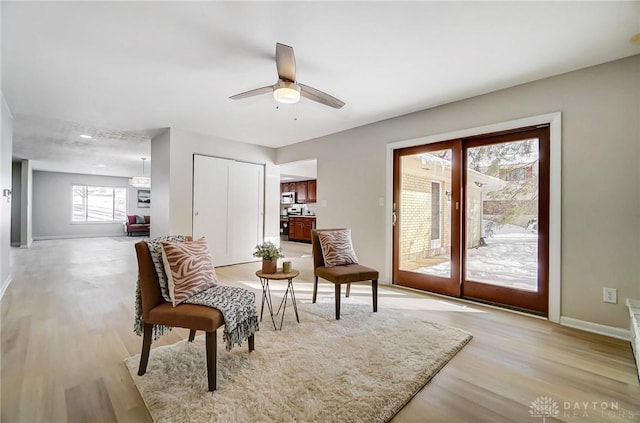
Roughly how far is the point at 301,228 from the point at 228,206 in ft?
14.0

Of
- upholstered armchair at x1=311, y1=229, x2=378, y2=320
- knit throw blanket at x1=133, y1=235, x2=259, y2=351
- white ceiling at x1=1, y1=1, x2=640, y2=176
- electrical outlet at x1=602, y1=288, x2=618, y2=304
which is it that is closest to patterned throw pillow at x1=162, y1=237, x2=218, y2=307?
knit throw blanket at x1=133, y1=235, x2=259, y2=351

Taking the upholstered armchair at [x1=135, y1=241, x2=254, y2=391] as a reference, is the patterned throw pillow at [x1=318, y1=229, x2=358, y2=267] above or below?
above

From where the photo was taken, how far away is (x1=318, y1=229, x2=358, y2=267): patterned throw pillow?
3.20 metres

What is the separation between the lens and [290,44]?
2324mm

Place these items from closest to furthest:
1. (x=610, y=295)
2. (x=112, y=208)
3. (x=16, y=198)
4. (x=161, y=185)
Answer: (x=610, y=295)
(x=161, y=185)
(x=16, y=198)
(x=112, y=208)

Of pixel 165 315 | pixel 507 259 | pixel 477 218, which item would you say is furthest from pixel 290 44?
pixel 507 259

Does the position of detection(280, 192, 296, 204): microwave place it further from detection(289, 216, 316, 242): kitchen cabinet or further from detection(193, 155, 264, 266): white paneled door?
detection(193, 155, 264, 266): white paneled door

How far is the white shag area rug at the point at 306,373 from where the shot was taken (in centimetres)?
153

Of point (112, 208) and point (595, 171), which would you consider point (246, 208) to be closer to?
point (595, 171)

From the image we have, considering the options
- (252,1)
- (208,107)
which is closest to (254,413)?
(252,1)

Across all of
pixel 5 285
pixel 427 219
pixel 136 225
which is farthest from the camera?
pixel 136 225

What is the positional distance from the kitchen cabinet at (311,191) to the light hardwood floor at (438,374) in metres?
6.36

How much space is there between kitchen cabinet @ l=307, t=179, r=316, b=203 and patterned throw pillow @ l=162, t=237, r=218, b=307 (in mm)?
7664

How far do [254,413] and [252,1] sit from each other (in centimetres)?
249
